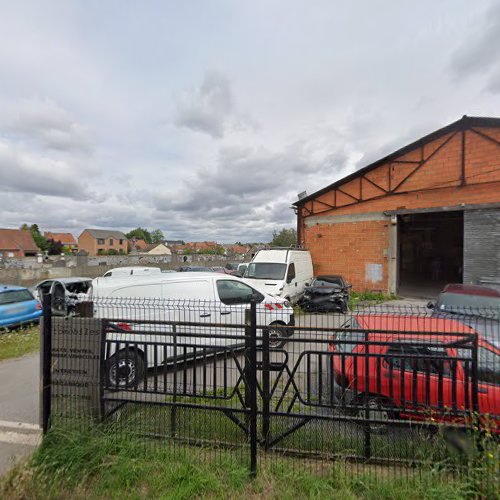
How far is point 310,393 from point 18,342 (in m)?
7.43

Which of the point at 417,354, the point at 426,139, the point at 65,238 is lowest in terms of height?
the point at 417,354

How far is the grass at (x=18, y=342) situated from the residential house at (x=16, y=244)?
54.6 metres

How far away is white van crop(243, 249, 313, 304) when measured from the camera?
34.0 ft

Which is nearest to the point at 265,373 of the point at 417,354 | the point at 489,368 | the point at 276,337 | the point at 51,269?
the point at 276,337

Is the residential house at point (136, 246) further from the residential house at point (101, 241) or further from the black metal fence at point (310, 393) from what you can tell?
the black metal fence at point (310, 393)

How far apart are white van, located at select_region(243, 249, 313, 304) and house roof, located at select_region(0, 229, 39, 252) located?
2321 inches

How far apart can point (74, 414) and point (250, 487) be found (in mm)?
1935

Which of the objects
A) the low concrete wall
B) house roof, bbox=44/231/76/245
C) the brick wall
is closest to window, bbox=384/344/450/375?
the brick wall

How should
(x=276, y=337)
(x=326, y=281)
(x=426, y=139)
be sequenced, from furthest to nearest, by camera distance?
(x=426, y=139) < (x=326, y=281) < (x=276, y=337)

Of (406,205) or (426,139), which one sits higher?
(426,139)

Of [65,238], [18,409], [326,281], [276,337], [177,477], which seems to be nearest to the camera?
[177,477]

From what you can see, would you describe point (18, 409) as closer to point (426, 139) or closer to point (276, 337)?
point (276, 337)

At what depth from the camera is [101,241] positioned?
7881 centimetres

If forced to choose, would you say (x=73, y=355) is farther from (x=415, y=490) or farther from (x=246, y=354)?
(x=415, y=490)
